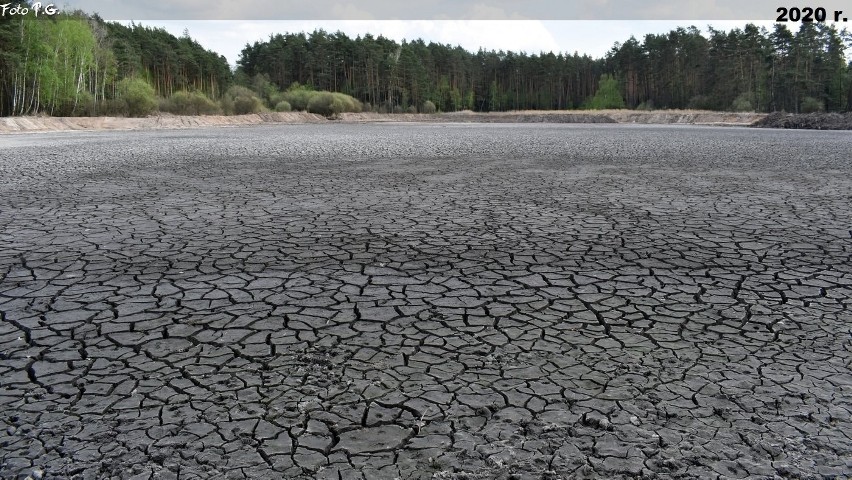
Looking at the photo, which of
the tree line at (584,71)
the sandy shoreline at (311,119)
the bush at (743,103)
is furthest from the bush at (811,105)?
the sandy shoreline at (311,119)

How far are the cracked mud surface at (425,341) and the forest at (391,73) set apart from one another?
152 feet

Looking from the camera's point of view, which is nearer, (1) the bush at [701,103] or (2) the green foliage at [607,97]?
(1) the bush at [701,103]

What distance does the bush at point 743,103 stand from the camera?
67562mm

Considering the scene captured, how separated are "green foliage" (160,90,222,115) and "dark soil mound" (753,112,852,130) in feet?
160

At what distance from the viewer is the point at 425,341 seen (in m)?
4.12

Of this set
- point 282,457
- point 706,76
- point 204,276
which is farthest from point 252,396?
point 706,76

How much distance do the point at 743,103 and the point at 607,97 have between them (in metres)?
33.7

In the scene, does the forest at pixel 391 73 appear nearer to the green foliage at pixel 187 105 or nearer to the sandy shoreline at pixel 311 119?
the green foliage at pixel 187 105

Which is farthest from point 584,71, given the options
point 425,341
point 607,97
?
point 425,341

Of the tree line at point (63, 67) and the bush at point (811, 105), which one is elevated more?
the tree line at point (63, 67)

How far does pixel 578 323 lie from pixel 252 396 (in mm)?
2265

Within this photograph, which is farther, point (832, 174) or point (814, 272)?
point (832, 174)

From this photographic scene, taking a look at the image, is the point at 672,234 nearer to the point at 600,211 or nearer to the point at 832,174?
the point at 600,211

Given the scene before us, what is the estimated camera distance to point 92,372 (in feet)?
11.9
